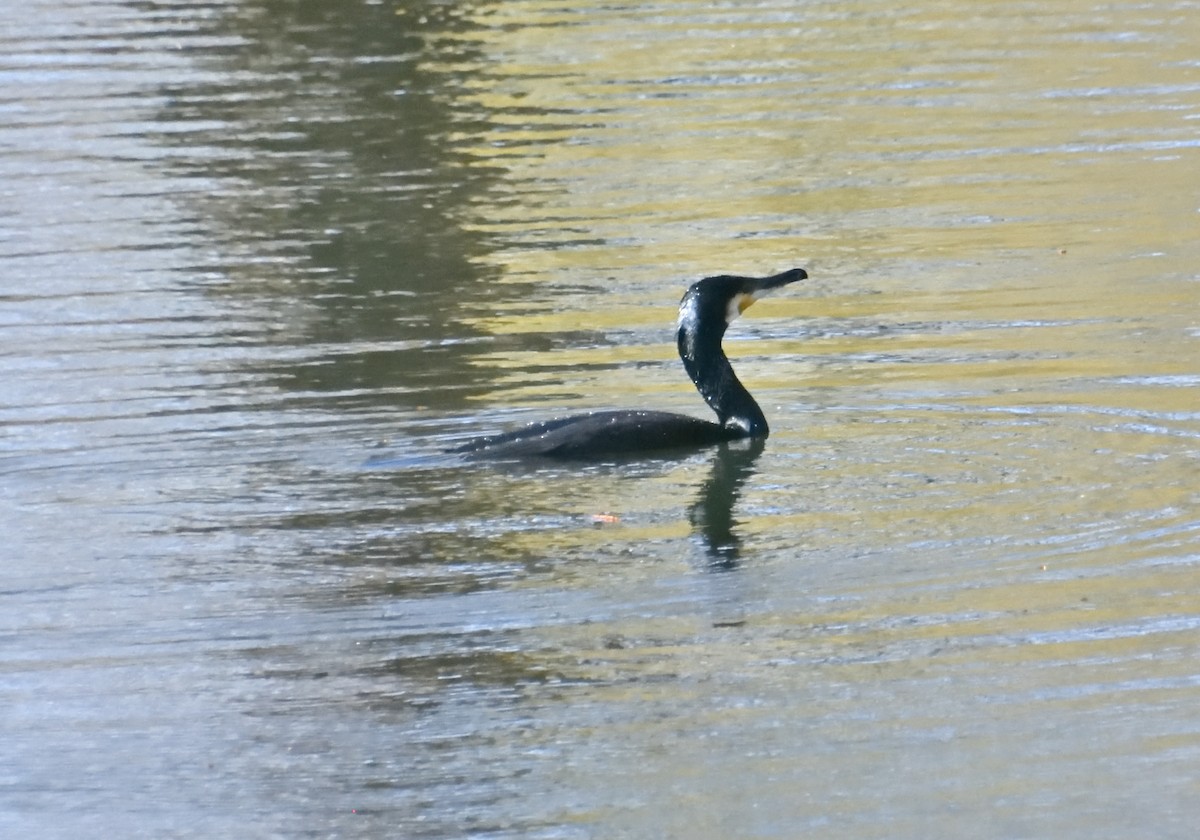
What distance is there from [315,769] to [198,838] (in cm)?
46

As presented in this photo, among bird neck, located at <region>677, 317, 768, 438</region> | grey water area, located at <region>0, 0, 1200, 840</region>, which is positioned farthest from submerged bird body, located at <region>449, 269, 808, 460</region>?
grey water area, located at <region>0, 0, 1200, 840</region>

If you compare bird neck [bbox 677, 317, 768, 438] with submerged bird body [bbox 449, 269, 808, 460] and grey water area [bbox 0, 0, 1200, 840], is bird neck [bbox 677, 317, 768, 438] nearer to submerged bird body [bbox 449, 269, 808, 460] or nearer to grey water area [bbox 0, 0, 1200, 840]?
submerged bird body [bbox 449, 269, 808, 460]

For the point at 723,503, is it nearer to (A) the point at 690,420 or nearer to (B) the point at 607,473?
(B) the point at 607,473

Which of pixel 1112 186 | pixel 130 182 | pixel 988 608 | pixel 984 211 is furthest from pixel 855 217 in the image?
pixel 988 608

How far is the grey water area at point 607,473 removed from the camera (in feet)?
18.9

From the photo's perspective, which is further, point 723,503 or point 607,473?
point 607,473

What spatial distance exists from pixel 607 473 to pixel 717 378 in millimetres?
704

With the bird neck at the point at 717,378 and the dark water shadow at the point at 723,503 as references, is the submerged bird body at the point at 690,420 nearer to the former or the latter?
the bird neck at the point at 717,378

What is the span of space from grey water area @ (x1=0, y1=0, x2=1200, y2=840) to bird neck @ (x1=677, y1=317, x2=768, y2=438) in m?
0.14

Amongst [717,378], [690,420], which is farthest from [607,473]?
[717,378]

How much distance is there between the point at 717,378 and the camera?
8711 mm

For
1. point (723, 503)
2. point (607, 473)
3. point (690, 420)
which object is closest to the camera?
point (723, 503)

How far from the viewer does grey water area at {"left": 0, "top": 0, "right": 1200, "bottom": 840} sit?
5.77m

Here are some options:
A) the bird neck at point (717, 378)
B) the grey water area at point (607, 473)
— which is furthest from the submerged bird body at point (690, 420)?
the grey water area at point (607, 473)
